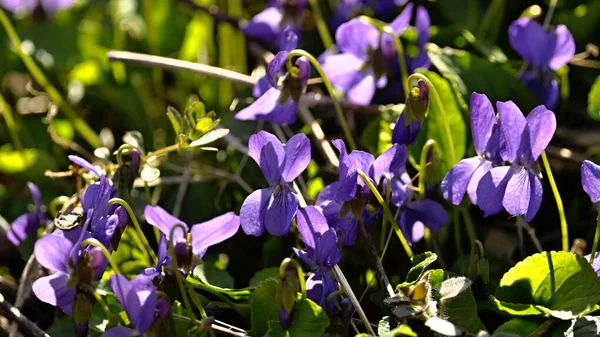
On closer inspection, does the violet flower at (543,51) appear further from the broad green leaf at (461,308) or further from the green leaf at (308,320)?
the green leaf at (308,320)

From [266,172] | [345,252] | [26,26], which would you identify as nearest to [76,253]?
[266,172]

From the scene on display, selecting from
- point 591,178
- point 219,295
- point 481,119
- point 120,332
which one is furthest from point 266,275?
point 591,178

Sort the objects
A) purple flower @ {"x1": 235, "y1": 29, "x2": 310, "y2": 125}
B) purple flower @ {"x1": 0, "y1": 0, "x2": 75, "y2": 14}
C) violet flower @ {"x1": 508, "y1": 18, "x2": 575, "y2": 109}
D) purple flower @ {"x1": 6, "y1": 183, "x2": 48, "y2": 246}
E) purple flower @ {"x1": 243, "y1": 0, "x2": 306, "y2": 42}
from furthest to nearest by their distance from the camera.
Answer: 1. purple flower @ {"x1": 0, "y1": 0, "x2": 75, "y2": 14}
2. purple flower @ {"x1": 243, "y1": 0, "x2": 306, "y2": 42}
3. violet flower @ {"x1": 508, "y1": 18, "x2": 575, "y2": 109}
4. purple flower @ {"x1": 6, "y1": 183, "x2": 48, "y2": 246}
5. purple flower @ {"x1": 235, "y1": 29, "x2": 310, "y2": 125}

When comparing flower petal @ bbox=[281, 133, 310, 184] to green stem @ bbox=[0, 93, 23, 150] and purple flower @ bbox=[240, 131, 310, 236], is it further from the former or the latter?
green stem @ bbox=[0, 93, 23, 150]

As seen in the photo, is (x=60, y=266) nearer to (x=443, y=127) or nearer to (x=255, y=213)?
(x=255, y=213)

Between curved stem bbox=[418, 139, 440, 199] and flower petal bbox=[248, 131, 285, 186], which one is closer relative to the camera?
flower petal bbox=[248, 131, 285, 186]

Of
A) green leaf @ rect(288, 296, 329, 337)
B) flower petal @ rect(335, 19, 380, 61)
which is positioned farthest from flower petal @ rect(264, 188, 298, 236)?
flower petal @ rect(335, 19, 380, 61)
